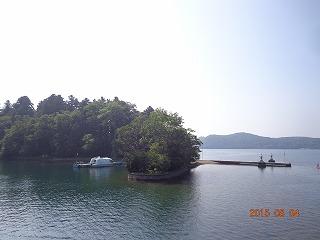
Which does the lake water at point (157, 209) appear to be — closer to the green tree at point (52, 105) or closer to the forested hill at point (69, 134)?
the forested hill at point (69, 134)

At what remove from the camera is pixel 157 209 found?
158 feet

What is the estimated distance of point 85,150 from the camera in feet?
462

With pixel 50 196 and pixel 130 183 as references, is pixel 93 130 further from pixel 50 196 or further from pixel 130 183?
pixel 50 196

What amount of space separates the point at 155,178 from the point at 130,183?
6501 mm

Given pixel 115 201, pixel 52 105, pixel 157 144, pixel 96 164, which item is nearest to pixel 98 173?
pixel 96 164

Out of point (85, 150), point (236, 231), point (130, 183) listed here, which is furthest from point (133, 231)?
point (85, 150)
